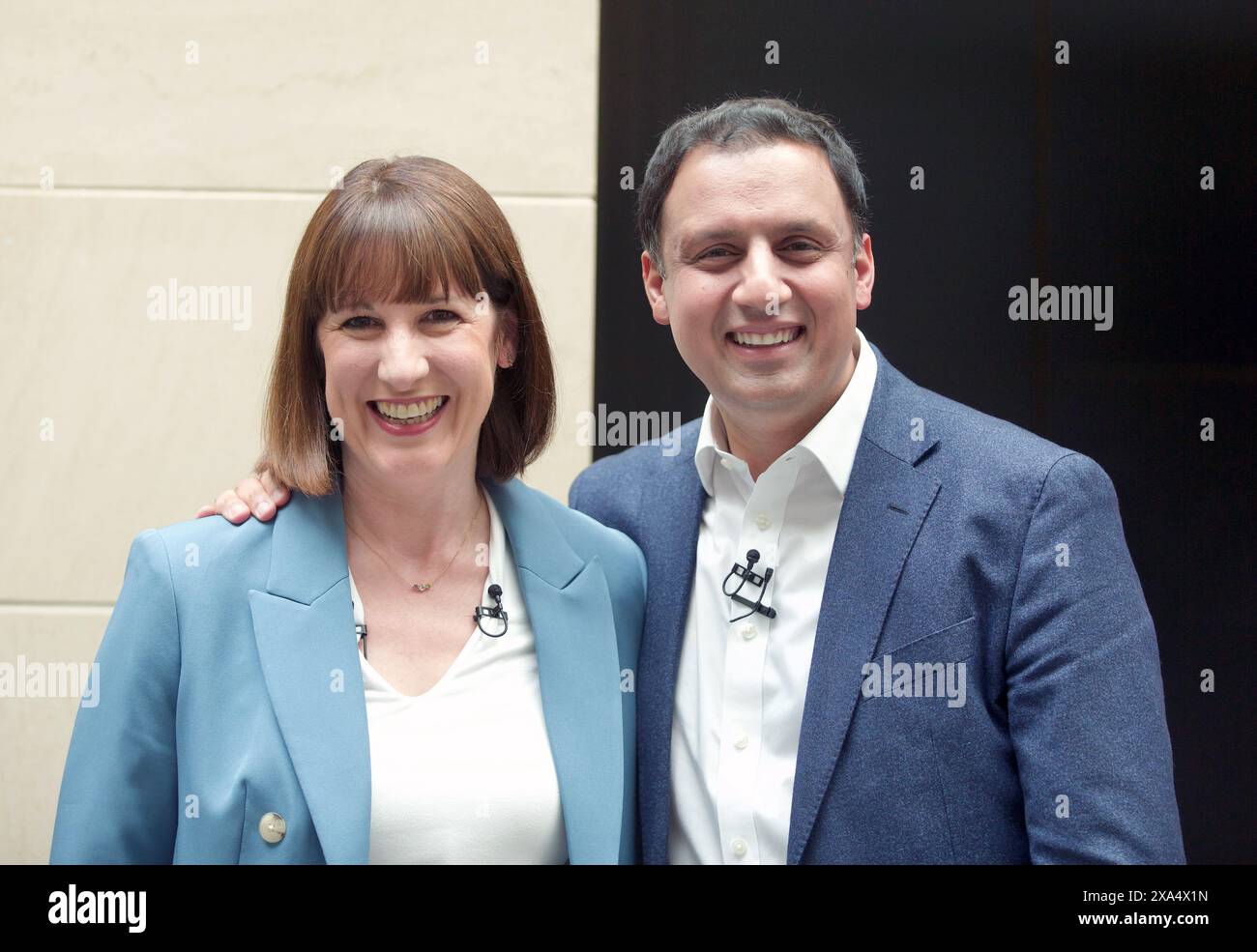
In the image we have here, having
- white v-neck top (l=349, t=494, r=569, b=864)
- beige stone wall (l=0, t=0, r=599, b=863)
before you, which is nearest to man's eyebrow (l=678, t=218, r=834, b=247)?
white v-neck top (l=349, t=494, r=569, b=864)

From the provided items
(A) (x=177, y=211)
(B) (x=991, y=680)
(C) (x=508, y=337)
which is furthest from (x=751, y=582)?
(A) (x=177, y=211)

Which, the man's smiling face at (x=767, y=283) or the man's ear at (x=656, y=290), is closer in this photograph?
the man's smiling face at (x=767, y=283)

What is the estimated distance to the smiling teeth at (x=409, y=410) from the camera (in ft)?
6.51

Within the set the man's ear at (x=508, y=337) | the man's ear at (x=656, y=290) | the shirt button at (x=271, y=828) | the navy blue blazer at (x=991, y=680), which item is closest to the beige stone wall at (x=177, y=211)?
the man's ear at (x=656, y=290)

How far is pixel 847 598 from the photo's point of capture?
199cm

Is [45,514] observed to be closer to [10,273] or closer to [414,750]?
[10,273]

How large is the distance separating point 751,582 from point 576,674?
1.20ft

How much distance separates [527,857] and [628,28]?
7.78 ft

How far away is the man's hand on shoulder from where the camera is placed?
79.6 inches

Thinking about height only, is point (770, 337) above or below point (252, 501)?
above

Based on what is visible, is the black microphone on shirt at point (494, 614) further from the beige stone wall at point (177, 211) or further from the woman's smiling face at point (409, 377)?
the beige stone wall at point (177, 211)

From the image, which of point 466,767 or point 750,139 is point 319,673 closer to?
point 466,767

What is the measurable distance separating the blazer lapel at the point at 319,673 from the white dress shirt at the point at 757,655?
0.61 meters
